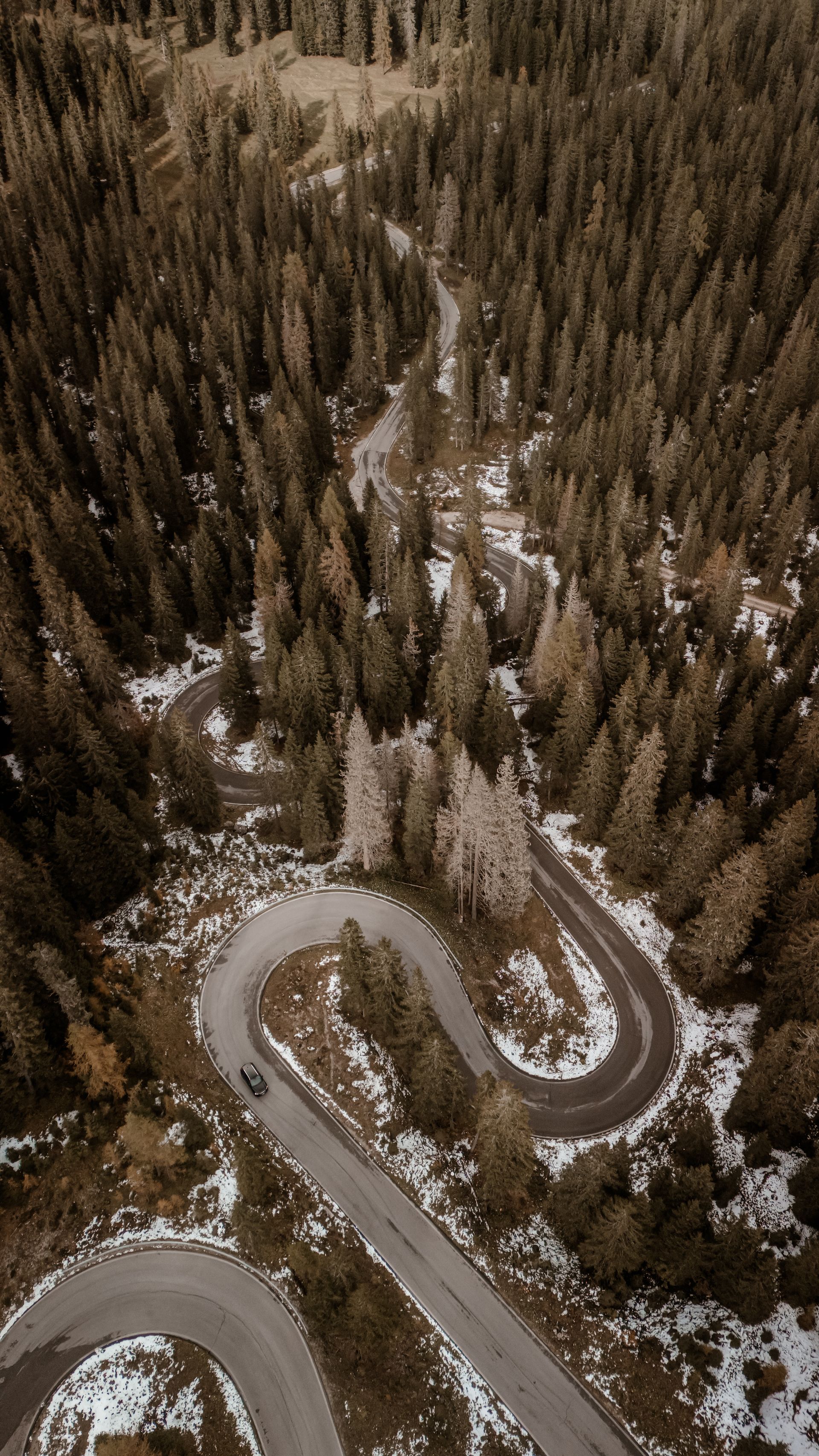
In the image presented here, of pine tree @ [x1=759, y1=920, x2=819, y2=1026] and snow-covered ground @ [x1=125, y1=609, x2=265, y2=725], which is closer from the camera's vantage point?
pine tree @ [x1=759, y1=920, x2=819, y2=1026]

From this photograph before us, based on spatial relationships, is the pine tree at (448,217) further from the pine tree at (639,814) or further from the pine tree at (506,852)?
the pine tree at (506,852)

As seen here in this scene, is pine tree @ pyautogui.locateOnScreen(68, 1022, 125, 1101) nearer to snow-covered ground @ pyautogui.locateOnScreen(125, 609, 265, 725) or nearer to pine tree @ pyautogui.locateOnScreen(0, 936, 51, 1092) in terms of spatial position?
pine tree @ pyautogui.locateOnScreen(0, 936, 51, 1092)

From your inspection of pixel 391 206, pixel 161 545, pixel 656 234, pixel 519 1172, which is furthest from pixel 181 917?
pixel 391 206

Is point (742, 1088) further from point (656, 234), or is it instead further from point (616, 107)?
point (616, 107)

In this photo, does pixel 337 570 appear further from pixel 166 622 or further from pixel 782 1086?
pixel 782 1086

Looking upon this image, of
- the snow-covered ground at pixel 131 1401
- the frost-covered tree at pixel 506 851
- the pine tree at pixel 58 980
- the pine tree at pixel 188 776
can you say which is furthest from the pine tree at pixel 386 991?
the pine tree at pixel 188 776

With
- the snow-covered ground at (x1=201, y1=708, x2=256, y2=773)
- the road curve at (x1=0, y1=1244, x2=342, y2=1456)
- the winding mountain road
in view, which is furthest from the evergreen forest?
the road curve at (x1=0, y1=1244, x2=342, y2=1456)
